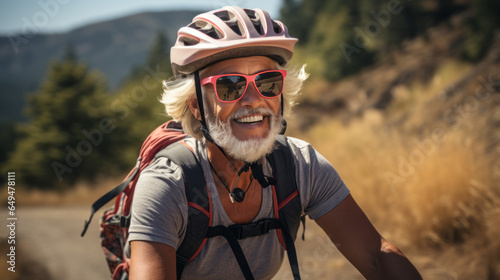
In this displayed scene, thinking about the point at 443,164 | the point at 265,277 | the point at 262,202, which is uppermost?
the point at 262,202

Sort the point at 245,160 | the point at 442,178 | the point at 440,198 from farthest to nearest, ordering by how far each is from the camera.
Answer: the point at 442,178, the point at 440,198, the point at 245,160

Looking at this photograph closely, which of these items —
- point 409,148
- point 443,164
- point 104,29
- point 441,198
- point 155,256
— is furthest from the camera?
point 104,29

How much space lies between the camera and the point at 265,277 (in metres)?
1.99

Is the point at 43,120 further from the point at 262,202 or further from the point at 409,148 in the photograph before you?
the point at 262,202

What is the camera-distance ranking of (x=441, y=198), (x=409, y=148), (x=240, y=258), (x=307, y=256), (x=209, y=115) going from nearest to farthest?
(x=240, y=258) → (x=209, y=115) → (x=441, y=198) → (x=307, y=256) → (x=409, y=148)

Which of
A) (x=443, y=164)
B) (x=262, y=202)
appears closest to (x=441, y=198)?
(x=443, y=164)

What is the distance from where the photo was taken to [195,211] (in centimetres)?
174

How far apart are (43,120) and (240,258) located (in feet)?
77.8

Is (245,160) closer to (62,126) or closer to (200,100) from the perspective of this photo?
(200,100)

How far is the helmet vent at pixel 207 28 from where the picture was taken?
2.05m

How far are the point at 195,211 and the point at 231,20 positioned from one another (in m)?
0.99

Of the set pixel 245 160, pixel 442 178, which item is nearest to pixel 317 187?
pixel 245 160

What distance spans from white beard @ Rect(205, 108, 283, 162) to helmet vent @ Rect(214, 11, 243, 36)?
1.35 ft

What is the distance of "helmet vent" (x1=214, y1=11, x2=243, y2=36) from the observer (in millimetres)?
2057
